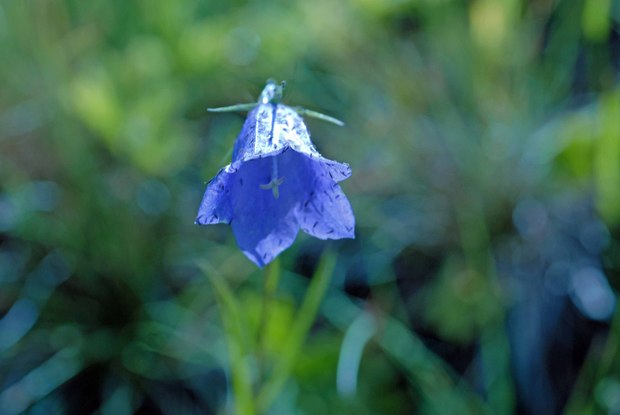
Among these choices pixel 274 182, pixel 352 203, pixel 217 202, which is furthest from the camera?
pixel 352 203

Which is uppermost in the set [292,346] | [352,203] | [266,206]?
[266,206]

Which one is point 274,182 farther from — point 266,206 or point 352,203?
point 352,203

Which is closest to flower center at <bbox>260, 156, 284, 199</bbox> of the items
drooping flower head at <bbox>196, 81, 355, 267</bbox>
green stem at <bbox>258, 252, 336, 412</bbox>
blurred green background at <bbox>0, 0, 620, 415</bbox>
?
drooping flower head at <bbox>196, 81, 355, 267</bbox>

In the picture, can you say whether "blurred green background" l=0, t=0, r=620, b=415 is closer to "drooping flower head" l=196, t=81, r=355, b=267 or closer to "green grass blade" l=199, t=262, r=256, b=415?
"green grass blade" l=199, t=262, r=256, b=415

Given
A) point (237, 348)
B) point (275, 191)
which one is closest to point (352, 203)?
point (275, 191)

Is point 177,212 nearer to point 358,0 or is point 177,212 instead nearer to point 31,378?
point 31,378

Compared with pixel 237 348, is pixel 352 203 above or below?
below
